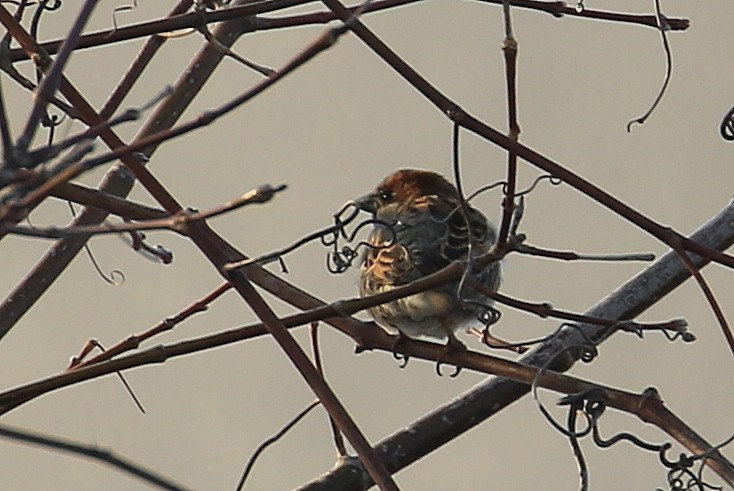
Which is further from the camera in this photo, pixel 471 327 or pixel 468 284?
pixel 471 327

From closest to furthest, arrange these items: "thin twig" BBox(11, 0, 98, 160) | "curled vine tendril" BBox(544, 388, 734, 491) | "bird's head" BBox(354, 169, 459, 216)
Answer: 1. "thin twig" BBox(11, 0, 98, 160)
2. "curled vine tendril" BBox(544, 388, 734, 491)
3. "bird's head" BBox(354, 169, 459, 216)

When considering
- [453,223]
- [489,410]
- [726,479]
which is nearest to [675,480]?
[726,479]

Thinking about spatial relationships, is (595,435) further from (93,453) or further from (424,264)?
(424,264)

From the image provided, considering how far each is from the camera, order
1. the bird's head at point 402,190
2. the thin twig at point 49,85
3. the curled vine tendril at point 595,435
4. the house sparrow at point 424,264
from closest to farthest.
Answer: the thin twig at point 49,85, the curled vine tendril at point 595,435, the house sparrow at point 424,264, the bird's head at point 402,190

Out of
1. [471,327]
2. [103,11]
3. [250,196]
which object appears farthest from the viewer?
[103,11]

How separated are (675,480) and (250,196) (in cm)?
54

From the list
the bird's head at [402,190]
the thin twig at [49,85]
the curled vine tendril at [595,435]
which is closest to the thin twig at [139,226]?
the thin twig at [49,85]

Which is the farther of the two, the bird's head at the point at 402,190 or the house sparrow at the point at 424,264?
the bird's head at the point at 402,190

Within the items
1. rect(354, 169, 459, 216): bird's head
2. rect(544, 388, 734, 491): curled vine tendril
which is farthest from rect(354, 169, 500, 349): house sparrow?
rect(544, 388, 734, 491): curled vine tendril

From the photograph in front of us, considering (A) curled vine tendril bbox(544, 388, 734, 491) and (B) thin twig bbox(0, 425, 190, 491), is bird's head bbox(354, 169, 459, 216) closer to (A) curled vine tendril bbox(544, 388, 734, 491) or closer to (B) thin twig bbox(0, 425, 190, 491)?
(A) curled vine tendril bbox(544, 388, 734, 491)

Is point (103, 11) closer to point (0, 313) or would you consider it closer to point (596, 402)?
point (0, 313)

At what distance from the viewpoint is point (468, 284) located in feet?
2.40

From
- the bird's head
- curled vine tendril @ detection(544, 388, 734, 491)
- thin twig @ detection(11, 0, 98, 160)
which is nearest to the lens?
thin twig @ detection(11, 0, 98, 160)

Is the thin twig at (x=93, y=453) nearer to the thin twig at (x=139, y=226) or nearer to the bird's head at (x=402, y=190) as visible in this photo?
the thin twig at (x=139, y=226)
